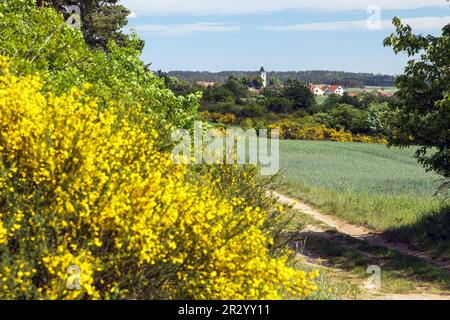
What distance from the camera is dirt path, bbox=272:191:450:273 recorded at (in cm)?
1986

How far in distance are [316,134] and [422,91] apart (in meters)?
62.5

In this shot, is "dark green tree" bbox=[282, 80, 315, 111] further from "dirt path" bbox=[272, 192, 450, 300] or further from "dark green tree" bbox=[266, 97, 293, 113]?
"dirt path" bbox=[272, 192, 450, 300]

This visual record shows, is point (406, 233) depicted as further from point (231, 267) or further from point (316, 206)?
point (231, 267)

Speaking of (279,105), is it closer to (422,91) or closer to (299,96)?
(299,96)

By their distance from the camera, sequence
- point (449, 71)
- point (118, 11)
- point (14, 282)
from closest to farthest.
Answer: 1. point (14, 282)
2. point (449, 71)
3. point (118, 11)

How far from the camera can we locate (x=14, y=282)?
773cm

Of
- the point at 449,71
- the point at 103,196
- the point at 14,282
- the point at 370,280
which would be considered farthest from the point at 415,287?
the point at 14,282

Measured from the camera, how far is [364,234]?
78.9 feet

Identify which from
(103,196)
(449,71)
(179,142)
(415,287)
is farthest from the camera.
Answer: (449,71)

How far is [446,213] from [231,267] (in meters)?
17.4

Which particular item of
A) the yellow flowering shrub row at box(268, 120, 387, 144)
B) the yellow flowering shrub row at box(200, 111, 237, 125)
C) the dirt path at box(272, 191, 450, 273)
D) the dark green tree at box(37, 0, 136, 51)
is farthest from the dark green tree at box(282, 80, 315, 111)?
the dirt path at box(272, 191, 450, 273)
